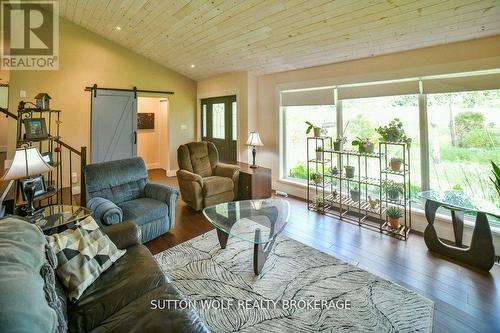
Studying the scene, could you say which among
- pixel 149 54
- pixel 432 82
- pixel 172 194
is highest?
pixel 149 54

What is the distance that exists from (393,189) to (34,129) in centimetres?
507

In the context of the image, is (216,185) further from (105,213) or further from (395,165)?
(395,165)

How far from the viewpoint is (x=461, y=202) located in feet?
8.39

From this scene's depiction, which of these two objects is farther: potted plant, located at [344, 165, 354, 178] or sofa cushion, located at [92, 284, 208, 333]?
potted plant, located at [344, 165, 354, 178]

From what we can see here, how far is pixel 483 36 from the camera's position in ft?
8.75

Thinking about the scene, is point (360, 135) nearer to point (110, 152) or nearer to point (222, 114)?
point (222, 114)

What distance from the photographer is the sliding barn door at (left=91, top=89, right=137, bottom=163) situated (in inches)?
209

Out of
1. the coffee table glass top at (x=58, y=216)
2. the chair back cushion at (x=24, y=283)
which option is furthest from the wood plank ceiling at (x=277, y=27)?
the chair back cushion at (x=24, y=283)

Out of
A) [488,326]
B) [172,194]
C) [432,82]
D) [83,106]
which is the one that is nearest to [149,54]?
[83,106]

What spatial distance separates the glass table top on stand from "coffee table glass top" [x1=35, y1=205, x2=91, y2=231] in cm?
354

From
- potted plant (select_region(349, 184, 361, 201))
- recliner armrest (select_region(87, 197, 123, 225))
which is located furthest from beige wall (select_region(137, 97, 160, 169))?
potted plant (select_region(349, 184, 361, 201))

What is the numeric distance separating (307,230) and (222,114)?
373 cm

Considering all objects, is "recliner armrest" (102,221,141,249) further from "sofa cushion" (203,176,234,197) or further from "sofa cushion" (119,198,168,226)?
"sofa cushion" (203,176,234,197)

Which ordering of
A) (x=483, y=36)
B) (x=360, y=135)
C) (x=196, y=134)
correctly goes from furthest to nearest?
(x=196, y=134) → (x=360, y=135) → (x=483, y=36)
